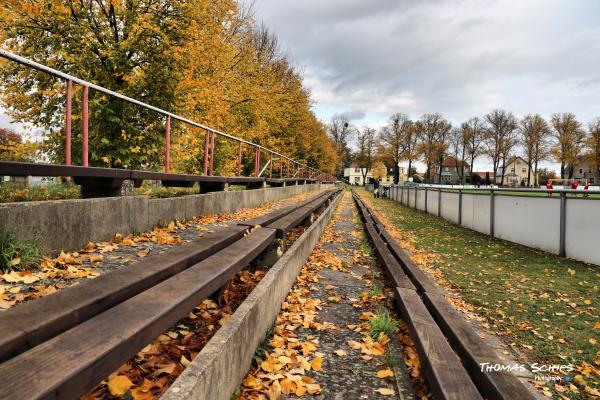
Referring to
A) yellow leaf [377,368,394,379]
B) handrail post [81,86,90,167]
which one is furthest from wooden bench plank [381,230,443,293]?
handrail post [81,86,90,167]

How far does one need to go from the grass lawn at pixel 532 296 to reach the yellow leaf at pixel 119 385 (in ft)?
8.90

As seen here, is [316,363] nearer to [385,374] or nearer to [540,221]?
[385,374]

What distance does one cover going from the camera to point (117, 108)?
8492mm

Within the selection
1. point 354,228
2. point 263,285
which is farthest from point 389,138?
point 263,285

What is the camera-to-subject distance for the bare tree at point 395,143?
76.6m

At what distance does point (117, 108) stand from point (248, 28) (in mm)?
13485

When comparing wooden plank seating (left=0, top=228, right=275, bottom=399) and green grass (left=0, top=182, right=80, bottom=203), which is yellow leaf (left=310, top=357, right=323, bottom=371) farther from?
green grass (left=0, top=182, right=80, bottom=203)

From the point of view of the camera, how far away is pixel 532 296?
4.84 m

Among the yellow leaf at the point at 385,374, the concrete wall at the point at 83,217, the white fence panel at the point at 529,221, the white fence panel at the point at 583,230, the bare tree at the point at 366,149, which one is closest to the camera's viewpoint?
the yellow leaf at the point at 385,374

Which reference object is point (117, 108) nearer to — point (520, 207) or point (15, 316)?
point (15, 316)

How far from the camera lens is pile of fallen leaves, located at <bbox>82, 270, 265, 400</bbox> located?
5.96ft

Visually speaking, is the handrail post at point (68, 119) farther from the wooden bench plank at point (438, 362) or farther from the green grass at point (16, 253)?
the wooden bench plank at point (438, 362)

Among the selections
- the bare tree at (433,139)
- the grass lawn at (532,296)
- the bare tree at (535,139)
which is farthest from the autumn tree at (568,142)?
the grass lawn at (532,296)

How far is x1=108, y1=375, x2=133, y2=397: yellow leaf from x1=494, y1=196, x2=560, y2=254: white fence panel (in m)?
8.00
